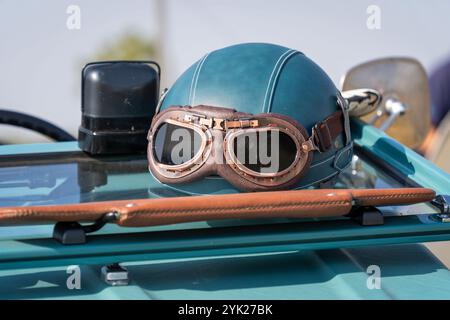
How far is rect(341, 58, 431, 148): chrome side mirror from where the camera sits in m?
4.43

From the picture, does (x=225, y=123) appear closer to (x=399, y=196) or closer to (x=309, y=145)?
(x=309, y=145)

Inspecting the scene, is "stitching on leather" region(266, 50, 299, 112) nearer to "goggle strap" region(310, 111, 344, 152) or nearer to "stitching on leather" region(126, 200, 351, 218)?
"goggle strap" region(310, 111, 344, 152)

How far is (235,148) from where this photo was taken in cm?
242

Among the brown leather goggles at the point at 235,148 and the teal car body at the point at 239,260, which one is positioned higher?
the brown leather goggles at the point at 235,148

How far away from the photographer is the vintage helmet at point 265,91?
2510mm

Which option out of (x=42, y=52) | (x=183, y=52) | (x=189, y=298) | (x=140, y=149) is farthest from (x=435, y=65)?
(x=189, y=298)

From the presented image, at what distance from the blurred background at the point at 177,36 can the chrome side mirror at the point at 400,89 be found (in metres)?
2.86

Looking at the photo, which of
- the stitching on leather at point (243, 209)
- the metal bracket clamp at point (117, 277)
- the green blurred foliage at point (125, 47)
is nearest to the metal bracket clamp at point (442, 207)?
the stitching on leather at point (243, 209)

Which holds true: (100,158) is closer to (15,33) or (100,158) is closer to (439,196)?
(439,196)

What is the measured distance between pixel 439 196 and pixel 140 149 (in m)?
1.15

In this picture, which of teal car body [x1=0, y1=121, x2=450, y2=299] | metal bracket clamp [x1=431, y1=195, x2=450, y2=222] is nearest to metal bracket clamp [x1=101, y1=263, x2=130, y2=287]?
teal car body [x1=0, y1=121, x2=450, y2=299]

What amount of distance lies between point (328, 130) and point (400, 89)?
2.18 metres

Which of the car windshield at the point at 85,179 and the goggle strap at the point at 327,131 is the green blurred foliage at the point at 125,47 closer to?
the car windshield at the point at 85,179

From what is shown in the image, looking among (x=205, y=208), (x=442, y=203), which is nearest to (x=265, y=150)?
(x=205, y=208)
